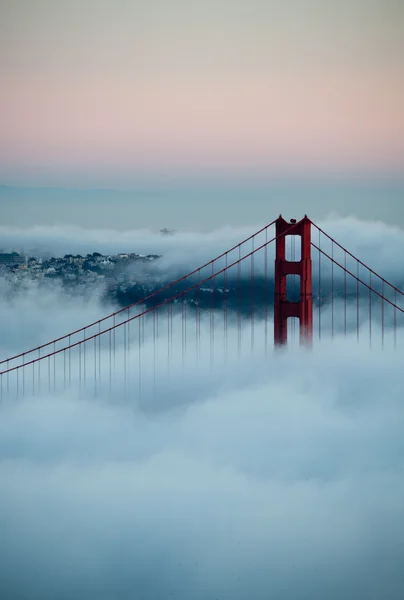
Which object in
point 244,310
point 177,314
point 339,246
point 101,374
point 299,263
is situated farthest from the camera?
point 177,314

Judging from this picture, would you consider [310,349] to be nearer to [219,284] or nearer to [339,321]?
[339,321]

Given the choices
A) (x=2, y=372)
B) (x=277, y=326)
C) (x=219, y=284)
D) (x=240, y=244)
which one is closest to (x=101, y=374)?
(x=2, y=372)

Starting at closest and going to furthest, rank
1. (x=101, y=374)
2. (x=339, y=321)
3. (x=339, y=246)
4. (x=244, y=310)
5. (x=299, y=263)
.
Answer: (x=299, y=263)
(x=339, y=246)
(x=101, y=374)
(x=339, y=321)
(x=244, y=310)

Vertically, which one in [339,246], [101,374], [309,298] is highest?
[339,246]

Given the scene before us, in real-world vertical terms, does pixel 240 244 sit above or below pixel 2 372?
above

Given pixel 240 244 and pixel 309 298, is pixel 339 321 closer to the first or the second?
pixel 240 244

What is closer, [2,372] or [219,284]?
[2,372]
